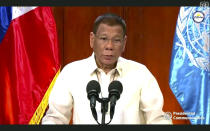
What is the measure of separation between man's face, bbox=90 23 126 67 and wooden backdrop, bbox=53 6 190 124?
99 centimetres

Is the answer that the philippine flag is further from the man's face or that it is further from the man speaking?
the man's face

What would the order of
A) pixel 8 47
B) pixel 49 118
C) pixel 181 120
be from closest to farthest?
pixel 49 118, pixel 8 47, pixel 181 120

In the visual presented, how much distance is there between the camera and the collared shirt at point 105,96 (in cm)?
176

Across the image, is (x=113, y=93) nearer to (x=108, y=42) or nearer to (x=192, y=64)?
(x=108, y=42)

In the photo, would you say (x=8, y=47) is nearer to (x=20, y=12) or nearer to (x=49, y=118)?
(x=20, y=12)

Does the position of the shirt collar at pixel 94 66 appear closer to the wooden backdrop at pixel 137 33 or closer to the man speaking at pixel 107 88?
the man speaking at pixel 107 88

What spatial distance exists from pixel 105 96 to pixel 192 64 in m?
1.24

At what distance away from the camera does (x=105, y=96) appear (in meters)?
1.90

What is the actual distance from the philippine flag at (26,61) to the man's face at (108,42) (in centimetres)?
101

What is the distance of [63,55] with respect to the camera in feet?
9.27

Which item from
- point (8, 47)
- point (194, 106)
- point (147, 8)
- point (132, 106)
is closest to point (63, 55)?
point (8, 47)

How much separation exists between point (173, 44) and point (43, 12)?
4.24ft

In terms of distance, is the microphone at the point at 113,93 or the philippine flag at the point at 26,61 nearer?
the microphone at the point at 113,93
